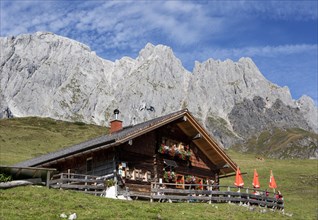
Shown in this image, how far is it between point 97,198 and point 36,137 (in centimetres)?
6634

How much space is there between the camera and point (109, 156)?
110 feet

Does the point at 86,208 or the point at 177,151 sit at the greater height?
the point at 177,151

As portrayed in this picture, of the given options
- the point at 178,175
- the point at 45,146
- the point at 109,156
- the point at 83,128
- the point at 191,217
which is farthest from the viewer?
the point at 83,128

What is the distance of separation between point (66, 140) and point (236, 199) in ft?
204

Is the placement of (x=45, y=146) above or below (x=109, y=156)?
above

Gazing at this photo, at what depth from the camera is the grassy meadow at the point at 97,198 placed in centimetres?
2197

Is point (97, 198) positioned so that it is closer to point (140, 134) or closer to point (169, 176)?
point (140, 134)

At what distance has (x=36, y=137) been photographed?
8975 cm

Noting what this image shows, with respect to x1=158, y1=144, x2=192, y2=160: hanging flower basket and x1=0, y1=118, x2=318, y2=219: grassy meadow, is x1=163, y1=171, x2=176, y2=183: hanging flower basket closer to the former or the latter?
x1=158, y1=144, x2=192, y2=160: hanging flower basket

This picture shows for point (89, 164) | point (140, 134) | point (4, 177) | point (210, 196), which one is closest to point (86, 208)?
point (4, 177)

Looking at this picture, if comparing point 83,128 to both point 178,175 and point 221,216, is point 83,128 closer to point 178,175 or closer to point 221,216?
point 178,175

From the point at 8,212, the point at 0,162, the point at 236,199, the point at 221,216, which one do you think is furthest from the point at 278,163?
the point at 8,212

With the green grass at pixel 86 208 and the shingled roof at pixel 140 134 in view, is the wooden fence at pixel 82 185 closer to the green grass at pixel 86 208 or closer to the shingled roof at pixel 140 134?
the green grass at pixel 86 208

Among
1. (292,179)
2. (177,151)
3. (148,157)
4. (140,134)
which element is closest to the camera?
(140,134)
